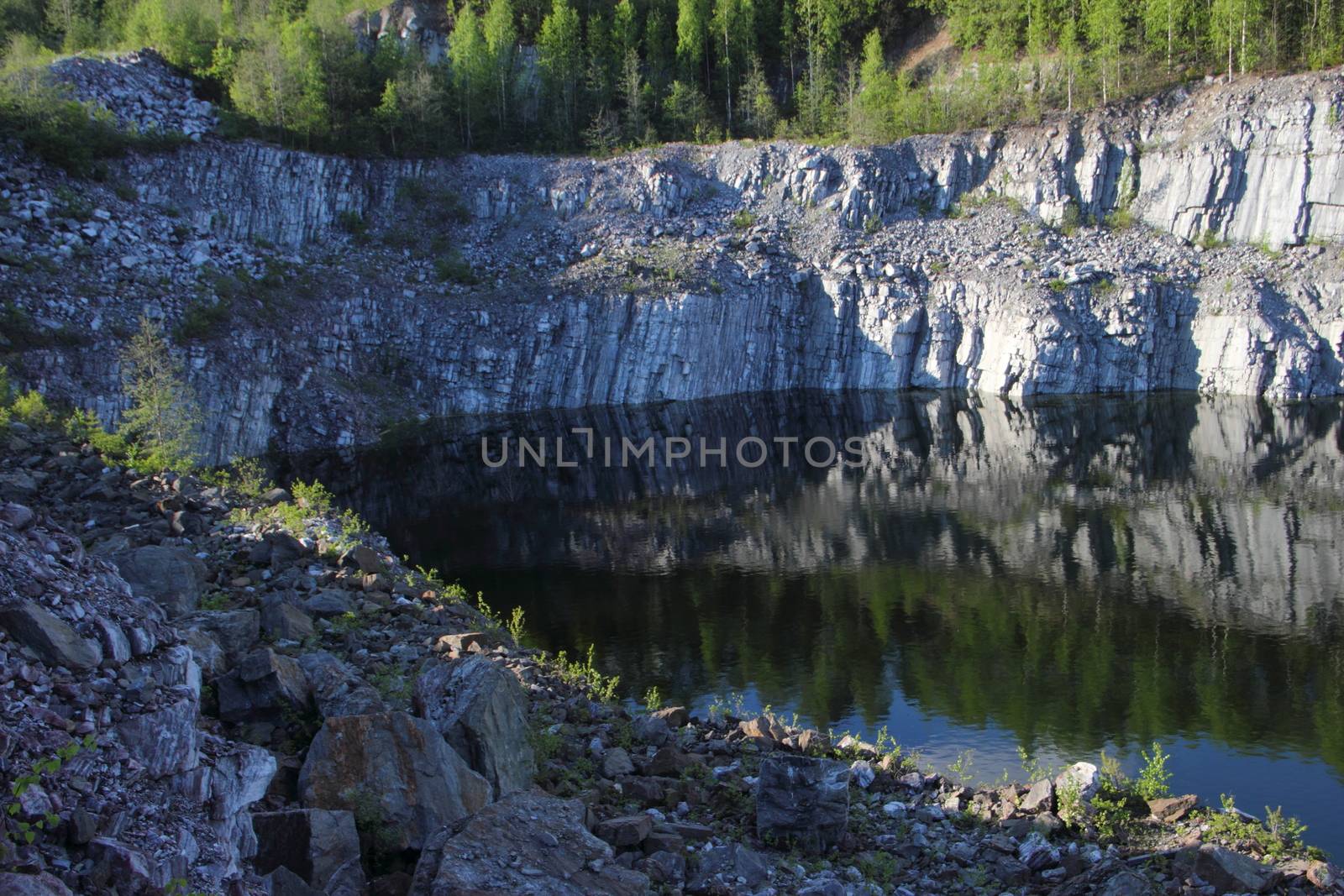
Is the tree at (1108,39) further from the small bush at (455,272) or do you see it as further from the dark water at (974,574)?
the small bush at (455,272)

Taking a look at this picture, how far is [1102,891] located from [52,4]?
87069 mm

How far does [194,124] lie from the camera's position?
57781 mm

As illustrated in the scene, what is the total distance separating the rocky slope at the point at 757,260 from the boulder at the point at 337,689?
3618cm

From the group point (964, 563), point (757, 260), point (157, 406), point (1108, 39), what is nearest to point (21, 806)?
point (964, 563)

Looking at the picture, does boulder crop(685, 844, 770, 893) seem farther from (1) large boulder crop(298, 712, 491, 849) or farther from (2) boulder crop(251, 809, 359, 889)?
(2) boulder crop(251, 809, 359, 889)

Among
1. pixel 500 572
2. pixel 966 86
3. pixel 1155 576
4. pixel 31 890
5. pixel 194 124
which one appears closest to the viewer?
pixel 31 890

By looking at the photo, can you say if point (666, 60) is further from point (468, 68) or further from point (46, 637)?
point (46, 637)

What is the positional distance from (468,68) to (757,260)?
2536 cm

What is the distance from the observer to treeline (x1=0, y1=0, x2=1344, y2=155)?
206ft

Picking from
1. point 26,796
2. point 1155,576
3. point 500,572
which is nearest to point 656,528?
point 500,572

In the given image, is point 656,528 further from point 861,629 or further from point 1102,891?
point 1102,891

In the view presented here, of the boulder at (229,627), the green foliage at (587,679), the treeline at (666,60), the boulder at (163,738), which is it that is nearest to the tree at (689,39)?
the treeline at (666,60)

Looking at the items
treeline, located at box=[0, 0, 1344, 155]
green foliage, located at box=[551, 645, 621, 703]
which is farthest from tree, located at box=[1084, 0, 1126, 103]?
green foliage, located at box=[551, 645, 621, 703]

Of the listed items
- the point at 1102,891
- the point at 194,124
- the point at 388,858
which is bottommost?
the point at 1102,891
